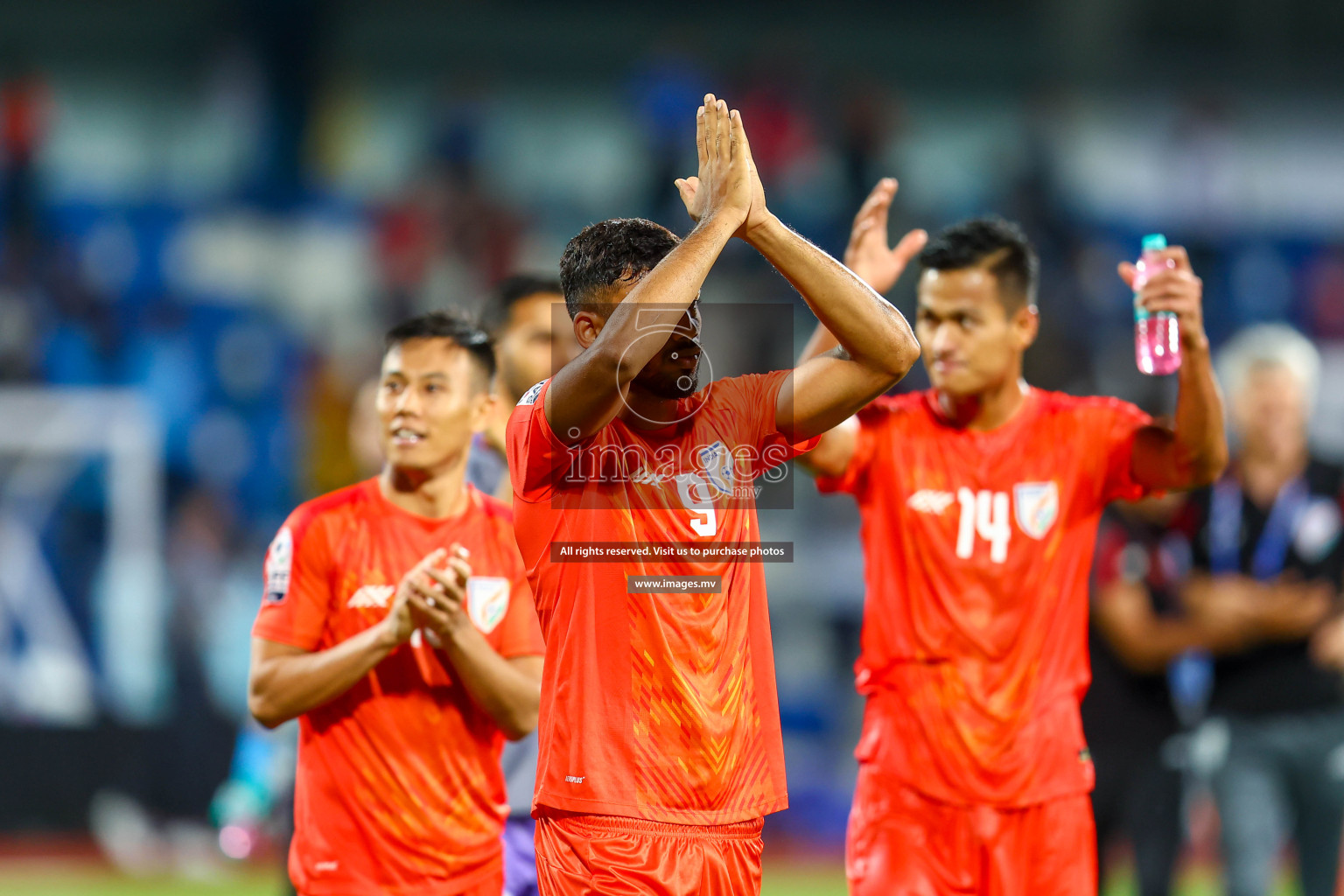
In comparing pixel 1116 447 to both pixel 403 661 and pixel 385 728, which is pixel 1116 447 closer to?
pixel 403 661

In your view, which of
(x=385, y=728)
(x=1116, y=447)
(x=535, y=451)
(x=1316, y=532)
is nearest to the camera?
(x=535, y=451)

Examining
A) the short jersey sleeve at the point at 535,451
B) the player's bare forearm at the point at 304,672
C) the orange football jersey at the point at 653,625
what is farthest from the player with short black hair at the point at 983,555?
the player's bare forearm at the point at 304,672

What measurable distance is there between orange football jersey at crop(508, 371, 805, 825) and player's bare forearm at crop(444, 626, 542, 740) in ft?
1.77

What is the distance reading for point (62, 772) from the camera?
9844mm

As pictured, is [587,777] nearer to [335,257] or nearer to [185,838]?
[185,838]

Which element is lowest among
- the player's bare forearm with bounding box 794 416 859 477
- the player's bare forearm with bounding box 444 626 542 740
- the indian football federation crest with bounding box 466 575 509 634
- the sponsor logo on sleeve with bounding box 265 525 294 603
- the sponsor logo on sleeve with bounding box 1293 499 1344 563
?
the player's bare forearm with bounding box 444 626 542 740

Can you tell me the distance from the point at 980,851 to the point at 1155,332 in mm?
1666

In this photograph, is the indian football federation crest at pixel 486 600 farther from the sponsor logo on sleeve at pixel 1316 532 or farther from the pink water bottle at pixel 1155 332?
the sponsor logo on sleeve at pixel 1316 532

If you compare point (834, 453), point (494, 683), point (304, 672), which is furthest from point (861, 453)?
point (304, 672)

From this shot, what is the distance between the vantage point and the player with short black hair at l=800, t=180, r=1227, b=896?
4086 millimetres

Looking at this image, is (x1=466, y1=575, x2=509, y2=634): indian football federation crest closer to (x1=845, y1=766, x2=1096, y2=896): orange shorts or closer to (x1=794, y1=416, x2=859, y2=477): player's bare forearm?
(x1=794, y1=416, x2=859, y2=477): player's bare forearm

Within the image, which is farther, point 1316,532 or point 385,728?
point 1316,532

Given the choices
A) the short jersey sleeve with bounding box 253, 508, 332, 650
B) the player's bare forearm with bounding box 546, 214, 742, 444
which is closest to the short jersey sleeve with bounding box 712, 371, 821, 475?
the player's bare forearm with bounding box 546, 214, 742, 444

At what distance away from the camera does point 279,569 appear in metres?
4.13
